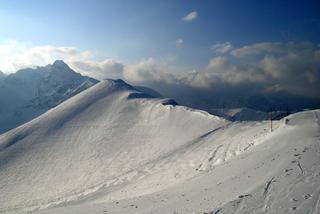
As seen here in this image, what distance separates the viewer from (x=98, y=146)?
3413 inches

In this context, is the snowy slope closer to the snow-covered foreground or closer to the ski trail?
the snow-covered foreground

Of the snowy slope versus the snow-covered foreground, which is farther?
the snowy slope

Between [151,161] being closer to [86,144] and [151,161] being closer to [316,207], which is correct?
[86,144]

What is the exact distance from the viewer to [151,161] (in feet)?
223

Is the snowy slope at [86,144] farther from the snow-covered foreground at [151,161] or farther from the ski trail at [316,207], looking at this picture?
the ski trail at [316,207]

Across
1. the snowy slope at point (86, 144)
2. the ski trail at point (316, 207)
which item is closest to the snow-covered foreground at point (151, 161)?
the ski trail at point (316, 207)

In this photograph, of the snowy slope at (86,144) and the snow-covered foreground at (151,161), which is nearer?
the snow-covered foreground at (151,161)

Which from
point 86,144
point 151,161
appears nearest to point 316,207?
point 151,161

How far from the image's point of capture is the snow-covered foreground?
25.2 m

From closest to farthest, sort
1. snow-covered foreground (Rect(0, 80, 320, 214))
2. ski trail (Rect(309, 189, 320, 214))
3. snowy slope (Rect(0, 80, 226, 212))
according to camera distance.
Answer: ski trail (Rect(309, 189, 320, 214)) → snow-covered foreground (Rect(0, 80, 320, 214)) → snowy slope (Rect(0, 80, 226, 212))

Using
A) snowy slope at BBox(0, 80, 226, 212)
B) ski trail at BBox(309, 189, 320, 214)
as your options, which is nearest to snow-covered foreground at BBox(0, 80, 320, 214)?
ski trail at BBox(309, 189, 320, 214)

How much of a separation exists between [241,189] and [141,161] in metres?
45.6

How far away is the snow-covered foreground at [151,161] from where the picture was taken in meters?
25.2

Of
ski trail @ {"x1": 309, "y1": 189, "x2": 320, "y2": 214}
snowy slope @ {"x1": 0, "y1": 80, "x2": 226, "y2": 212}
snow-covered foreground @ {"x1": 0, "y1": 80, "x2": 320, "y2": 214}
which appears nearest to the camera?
ski trail @ {"x1": 309, "y1": 189, "x2": 320, "y2": 214}
